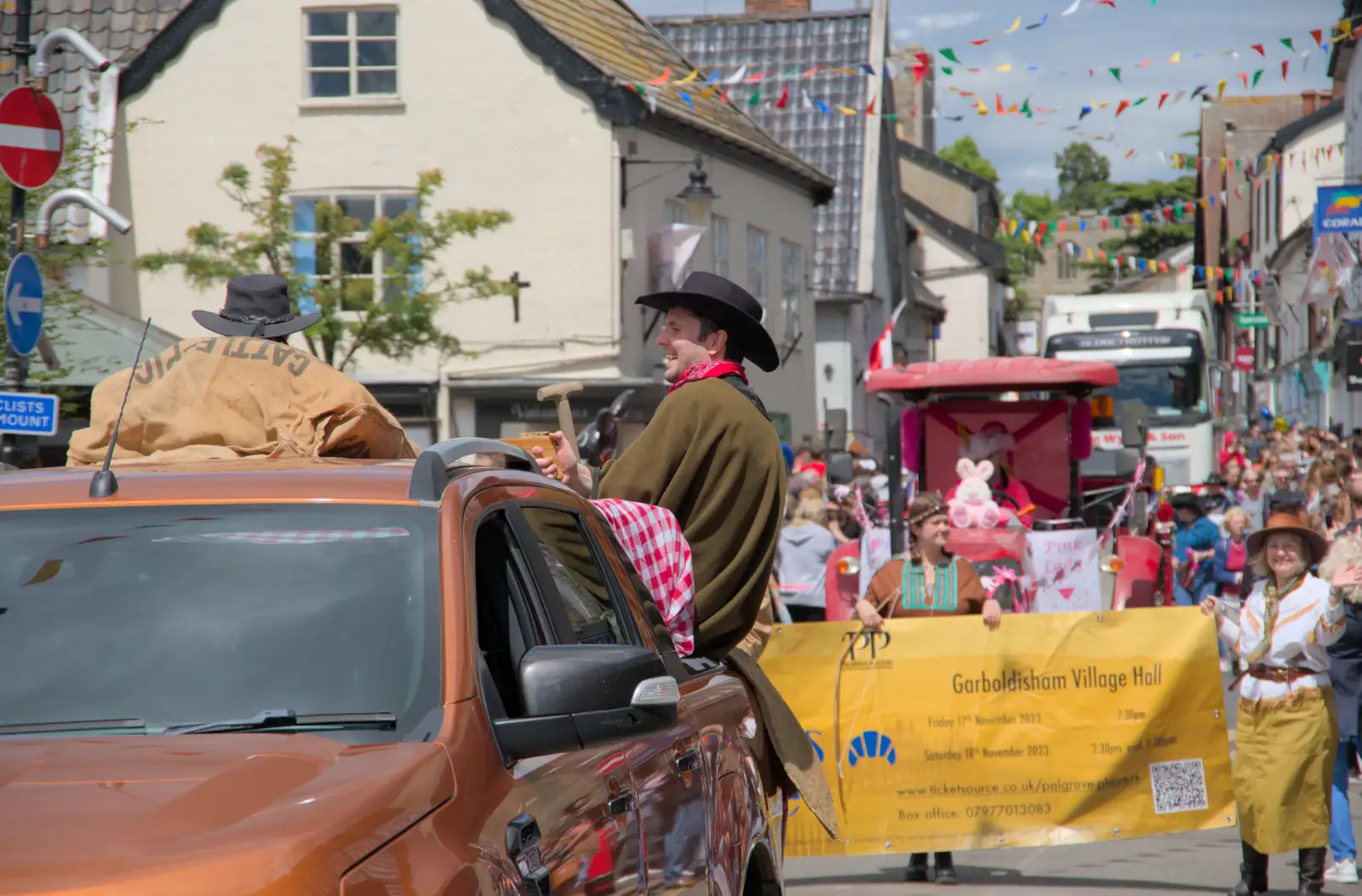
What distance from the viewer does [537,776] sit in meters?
3.16

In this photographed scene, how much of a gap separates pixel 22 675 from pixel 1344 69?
157 ft

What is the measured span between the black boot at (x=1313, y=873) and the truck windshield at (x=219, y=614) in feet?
20.6

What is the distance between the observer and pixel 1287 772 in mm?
8297

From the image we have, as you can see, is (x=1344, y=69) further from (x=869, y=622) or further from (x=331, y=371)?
(x=331, y=371)

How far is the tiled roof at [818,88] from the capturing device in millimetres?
38375

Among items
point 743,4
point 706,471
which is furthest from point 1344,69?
point 706,471

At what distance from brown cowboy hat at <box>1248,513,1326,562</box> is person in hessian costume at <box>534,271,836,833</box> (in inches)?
149

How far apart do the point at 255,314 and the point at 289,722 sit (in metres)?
2.72

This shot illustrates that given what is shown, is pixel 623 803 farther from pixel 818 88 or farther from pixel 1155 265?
pixel 818 88

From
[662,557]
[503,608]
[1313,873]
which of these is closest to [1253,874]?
[1313,873]

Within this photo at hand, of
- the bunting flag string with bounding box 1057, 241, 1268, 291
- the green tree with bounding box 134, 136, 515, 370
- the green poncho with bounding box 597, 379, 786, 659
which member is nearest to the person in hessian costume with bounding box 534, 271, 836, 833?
the green poncho with bounding box 597, 379, 786, 659

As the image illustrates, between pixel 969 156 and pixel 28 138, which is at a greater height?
pixel 969 156

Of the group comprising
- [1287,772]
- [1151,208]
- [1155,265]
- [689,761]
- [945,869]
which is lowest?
[945,869]

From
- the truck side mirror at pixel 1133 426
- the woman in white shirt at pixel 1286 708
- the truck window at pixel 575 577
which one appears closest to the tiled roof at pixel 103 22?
the truck side mirror at pixel 1133 426
